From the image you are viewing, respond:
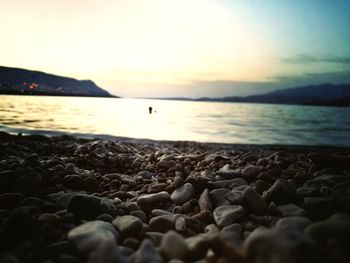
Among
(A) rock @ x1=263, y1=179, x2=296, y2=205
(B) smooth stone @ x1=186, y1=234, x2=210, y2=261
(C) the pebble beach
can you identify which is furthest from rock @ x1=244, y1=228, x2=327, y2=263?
(A) rock @ x1=263, y1=179, x2=296, y2=205

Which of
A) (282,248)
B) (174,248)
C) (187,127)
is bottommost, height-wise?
(187,127)

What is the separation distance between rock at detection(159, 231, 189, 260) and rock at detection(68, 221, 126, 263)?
0.23m

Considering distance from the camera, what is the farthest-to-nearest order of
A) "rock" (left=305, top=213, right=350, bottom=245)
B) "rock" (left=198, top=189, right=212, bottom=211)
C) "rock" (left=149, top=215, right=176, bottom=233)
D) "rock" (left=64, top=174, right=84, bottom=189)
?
"rock" (left=64, top=174, right=84, bottom=189) < "rock" (left=198, top=189, right=212, bottom=211) < "rock" (left=149, top=215, right=176, bottom=233) < "rock" (left=305, top=213, right=350, bottom=245)

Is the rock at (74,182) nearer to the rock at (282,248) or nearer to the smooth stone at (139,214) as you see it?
the smooth stone at (139,214)

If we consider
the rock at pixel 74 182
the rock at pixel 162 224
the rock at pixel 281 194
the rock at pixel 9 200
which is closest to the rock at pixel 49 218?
the rock at pixel 9 200

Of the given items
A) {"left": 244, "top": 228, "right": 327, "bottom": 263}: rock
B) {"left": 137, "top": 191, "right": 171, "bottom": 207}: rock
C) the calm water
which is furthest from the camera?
the calm water

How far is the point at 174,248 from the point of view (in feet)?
5.21

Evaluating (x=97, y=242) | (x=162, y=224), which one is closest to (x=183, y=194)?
(x=162, y=224)

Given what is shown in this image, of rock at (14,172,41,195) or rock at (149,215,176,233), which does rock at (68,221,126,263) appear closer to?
rock at (149,215,176,233)

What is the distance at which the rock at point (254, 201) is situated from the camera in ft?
7.70

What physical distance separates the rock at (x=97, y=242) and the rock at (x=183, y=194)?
104 cm

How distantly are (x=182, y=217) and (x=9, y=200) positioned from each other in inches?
62.9

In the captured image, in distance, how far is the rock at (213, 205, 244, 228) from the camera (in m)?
2.26

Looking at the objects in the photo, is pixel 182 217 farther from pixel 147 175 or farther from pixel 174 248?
pixel 147 175
